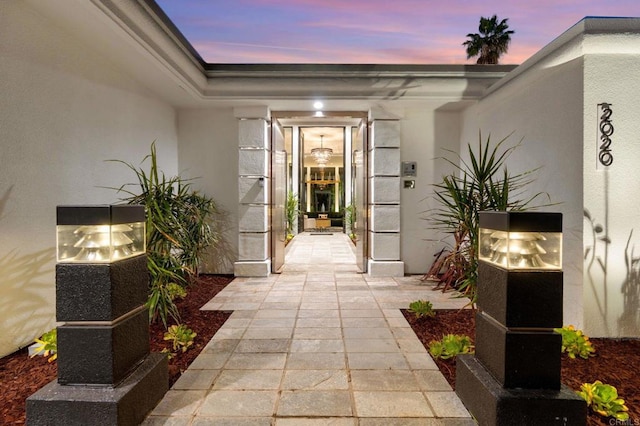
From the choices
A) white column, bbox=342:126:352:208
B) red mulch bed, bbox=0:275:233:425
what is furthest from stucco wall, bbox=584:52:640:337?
white column, bbox=342:126:352:208

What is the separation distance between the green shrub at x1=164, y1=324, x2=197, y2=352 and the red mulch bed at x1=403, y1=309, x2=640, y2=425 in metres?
1.86

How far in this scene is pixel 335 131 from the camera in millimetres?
12172

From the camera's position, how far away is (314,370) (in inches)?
90.3

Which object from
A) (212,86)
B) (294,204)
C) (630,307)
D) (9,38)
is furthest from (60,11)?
(294,204)

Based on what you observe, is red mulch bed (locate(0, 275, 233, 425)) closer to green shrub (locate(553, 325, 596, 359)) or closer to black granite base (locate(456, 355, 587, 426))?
black granite base (locate(456, 355, 587, 426))

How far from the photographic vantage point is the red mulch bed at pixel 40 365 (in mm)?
1874

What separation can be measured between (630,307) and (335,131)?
10.3 m

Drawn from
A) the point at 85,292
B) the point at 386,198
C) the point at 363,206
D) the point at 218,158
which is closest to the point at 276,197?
the point at 218,158

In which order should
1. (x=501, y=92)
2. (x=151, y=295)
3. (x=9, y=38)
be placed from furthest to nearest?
(x=501, y=92)
(x=151, y=295)
(x=9, y=38)

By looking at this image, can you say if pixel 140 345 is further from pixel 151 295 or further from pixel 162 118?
pixel 162 118

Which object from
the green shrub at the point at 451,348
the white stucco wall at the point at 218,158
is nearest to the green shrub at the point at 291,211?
the white stucco wall at the point at 218,158

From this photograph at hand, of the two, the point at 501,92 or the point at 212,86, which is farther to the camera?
the point at 212,86

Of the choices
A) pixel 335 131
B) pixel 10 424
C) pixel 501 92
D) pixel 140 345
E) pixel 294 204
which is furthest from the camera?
pixel 335 131

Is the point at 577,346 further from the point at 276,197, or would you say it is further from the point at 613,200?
the point at 276,197
